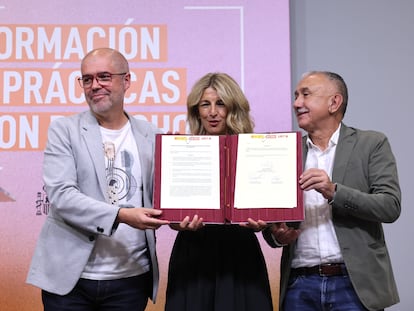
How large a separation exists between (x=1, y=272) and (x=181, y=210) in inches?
63.6

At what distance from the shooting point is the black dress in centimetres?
212

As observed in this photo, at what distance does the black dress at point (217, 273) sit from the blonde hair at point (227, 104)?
15.4 inches

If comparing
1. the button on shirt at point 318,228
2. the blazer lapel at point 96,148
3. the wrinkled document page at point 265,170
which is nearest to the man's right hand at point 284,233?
the button on shirt at point 318,228

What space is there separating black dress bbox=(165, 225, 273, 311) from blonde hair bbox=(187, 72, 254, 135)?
15.4 inches

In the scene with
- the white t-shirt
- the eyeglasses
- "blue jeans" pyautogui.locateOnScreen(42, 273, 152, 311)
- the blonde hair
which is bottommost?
"blue jeans" pyautogui.locateOnScreen(42, 273, 152, 311)

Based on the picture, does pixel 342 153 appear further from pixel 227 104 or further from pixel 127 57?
Result: pixel 127 57

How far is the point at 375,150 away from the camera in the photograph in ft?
7.08

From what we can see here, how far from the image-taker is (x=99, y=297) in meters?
2.14

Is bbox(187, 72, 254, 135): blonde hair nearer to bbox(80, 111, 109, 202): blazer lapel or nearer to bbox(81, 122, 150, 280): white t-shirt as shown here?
bbox(81, 122, 150, 280): white t-shirt

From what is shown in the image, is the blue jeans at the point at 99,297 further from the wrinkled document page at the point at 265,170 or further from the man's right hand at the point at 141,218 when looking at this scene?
the wrinkled document page at the point at 265,170

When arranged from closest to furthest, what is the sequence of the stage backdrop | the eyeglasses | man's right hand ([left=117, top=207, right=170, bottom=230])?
1. man's right hand ([left=117, top=207, right=170, bottom=230])
2. the eyeglasses
3. the stage backdrop

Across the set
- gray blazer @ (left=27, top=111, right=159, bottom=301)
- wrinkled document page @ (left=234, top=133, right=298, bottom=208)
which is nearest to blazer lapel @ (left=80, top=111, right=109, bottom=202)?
gray blazer @ (left=27, top=111, right=159, bottom=301)

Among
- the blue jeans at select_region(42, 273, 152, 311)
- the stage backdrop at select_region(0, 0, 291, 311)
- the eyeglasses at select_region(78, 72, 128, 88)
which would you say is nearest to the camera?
the blue jeans at select_region(42, 273, 152, 311)

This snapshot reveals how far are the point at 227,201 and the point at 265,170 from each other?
17 cm
